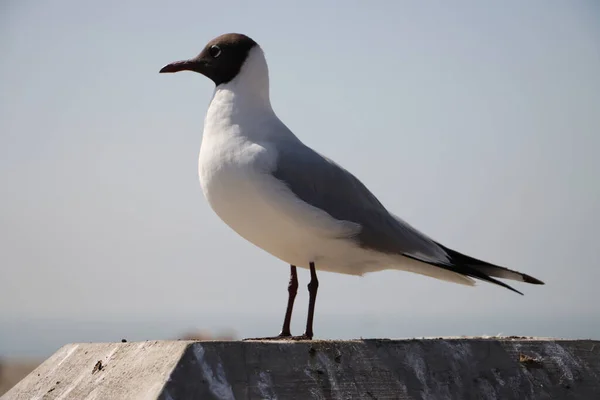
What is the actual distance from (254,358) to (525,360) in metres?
1.78

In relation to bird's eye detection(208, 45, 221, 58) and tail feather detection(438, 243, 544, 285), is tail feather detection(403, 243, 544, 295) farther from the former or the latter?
bird's eye detection(208, 45, 221, 58)

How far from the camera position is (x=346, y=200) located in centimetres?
557

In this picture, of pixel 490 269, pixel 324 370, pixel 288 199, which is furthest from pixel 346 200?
pixel 324 370

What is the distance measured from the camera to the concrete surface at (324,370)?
14.1 feet

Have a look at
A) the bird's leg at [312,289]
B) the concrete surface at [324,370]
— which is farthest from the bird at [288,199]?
the concrete surface at [324,370]

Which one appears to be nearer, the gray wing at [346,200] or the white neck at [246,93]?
the gray wing at [346,200]

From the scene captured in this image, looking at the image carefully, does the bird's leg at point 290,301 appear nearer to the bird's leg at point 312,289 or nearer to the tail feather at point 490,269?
the bird's leg at point 312,289

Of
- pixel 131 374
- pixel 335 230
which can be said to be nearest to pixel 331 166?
pixel 335 230

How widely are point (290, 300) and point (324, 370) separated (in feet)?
4.01

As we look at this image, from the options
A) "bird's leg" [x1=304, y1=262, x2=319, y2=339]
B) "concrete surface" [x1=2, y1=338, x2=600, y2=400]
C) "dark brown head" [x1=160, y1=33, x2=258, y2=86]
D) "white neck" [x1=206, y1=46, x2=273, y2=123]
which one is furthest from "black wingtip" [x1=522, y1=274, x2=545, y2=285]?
"dark brown head" [x1=160, y1=33, x2=258, y2=86]

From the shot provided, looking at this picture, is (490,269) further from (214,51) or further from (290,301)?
(214,51)

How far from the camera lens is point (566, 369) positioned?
5.34 metres

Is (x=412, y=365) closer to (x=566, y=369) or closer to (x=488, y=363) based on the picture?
(x=488, y=363)

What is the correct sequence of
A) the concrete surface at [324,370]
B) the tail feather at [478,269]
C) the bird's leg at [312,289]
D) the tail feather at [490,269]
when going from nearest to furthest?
the concrete surface at [324,370] < the bird's leg at [312,289] < the tail feather at [478,269] < the tail feather at [490,269]
